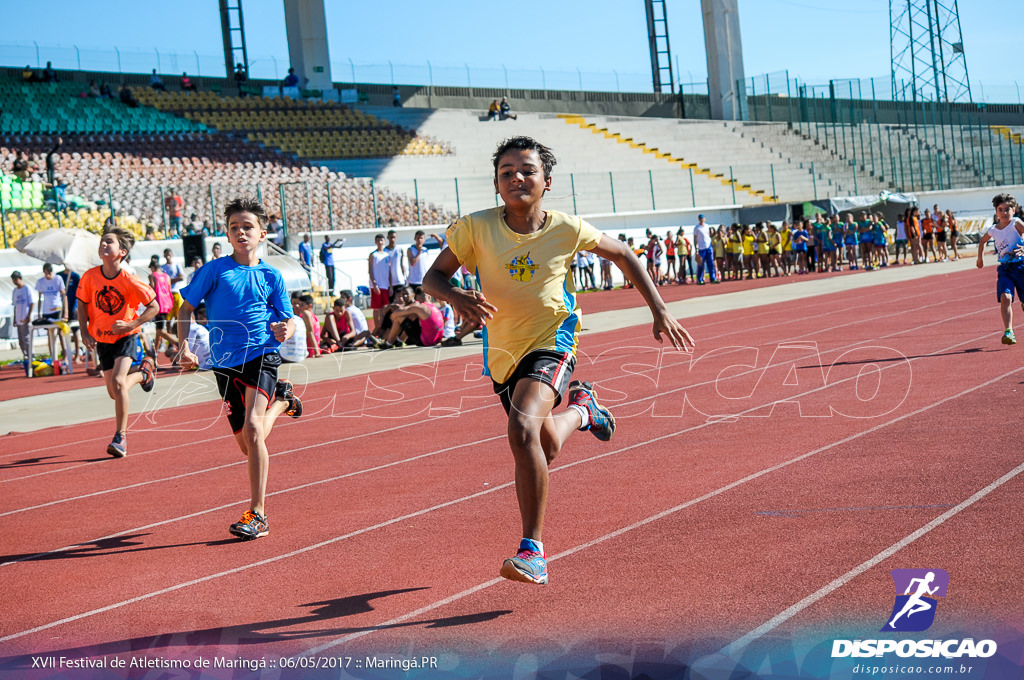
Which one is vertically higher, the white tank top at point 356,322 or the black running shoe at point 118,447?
the white tank top at point 356,322

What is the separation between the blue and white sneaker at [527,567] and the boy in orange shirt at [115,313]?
5.58 meters

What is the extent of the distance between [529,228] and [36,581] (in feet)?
9.95

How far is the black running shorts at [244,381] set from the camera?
243 inches

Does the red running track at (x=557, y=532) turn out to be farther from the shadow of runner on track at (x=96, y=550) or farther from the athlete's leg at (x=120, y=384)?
the athlete's leg at (x=120, y=384)

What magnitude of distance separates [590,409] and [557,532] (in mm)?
695

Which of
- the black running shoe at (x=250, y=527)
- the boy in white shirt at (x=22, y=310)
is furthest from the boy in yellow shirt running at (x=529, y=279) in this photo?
the boy in white shirt at (x=22, y=310)

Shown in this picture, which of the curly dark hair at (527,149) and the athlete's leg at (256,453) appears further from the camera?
the athlete's leg at (256,453)

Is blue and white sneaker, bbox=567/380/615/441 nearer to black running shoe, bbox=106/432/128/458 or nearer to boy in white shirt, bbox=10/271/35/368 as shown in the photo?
black running shoe, bbox=106/432/128/458

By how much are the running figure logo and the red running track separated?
45 millimetres

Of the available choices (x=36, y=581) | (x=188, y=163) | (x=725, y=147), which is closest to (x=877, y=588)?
(x=36, y=581)

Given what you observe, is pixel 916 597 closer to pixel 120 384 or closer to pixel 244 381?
pixel 244 381

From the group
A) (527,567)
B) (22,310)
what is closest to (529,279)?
(527,567)

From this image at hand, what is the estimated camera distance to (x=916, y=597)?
13.3ft

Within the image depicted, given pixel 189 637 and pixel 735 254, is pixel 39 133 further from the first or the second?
pixel 189 637
